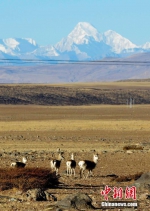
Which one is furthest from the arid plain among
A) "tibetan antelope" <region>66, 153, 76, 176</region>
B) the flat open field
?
"tibetan antelope" <region>66, 153, 76, 176</region>

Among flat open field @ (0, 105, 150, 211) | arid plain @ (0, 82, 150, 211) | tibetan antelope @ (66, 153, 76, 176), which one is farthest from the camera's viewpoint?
tibetan antelope @ (66, 153, 76, 176)

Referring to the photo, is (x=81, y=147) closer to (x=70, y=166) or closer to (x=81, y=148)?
(x=81, y=148)

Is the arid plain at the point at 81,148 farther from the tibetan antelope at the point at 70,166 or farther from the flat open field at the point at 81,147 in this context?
the tibetan antelope at the point at 70,166

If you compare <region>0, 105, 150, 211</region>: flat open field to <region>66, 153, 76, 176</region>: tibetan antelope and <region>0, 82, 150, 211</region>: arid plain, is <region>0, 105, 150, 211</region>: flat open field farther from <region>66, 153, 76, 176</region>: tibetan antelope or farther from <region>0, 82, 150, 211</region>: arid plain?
<region>66, 153, 76, 176</region>: tibetan antelope

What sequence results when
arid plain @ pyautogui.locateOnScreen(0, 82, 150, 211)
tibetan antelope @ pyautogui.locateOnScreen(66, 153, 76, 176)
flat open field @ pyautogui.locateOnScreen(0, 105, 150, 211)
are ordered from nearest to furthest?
arid plain @ pyautogui.locateOnScreen(0, 82, 150, 211), flat open field @ pyautogui.locateOnScreen(0, 105, 150, 211), tibetan antelope @ pyautogui.locateOnScreen(66, 153, 76, 176)

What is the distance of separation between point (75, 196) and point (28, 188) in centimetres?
290

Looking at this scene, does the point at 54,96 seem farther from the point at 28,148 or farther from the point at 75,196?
the point at 75,196

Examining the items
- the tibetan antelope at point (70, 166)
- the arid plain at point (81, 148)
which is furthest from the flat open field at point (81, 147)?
the tibetan antelope at point (70, 166)

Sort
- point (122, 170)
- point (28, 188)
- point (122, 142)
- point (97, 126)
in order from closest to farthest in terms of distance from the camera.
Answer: point (28, 188)
point (122, 170)
point (122, 142)
point (97, 126)

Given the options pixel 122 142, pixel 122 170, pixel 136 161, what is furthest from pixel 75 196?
pixel 122 142

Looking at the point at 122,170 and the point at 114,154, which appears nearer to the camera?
the point at 122,170

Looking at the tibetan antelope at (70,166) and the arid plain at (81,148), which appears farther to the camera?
the tibetan antelope at (70,166)

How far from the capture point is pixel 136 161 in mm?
27516

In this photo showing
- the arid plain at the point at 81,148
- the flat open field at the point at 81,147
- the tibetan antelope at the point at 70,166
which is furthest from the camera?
the tibetan antelope at the point at 70,166
